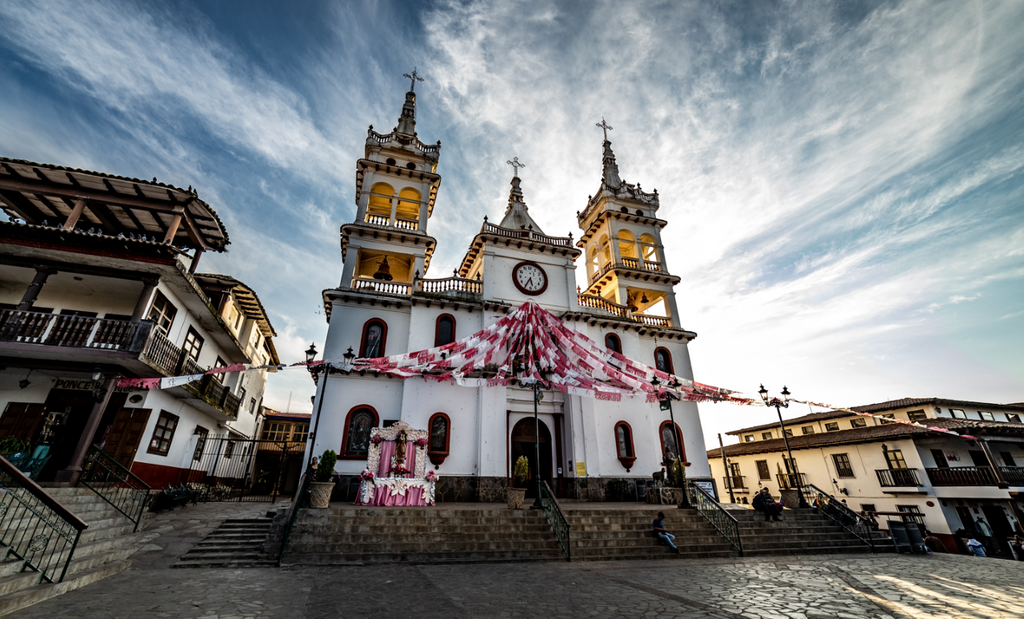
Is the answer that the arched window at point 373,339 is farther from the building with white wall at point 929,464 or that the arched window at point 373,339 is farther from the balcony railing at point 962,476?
the balcony railing at point 962,476

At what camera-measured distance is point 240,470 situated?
83.4 feet

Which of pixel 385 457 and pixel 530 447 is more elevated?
pixel 530 447

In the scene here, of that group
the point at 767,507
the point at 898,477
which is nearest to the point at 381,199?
the point at 767,507

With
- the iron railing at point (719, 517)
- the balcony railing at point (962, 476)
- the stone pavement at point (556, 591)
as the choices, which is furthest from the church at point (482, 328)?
the balcony railing at point (962, 476)

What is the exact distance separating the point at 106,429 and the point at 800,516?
25.5 m

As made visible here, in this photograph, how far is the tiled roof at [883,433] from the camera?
23.1m

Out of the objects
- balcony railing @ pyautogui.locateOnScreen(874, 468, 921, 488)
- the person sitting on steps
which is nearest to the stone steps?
the person sitting on steps

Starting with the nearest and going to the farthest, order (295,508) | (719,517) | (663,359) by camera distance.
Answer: (295,508) → (719,517) → (663,359)

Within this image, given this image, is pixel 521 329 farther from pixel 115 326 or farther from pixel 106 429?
pixel 106 429

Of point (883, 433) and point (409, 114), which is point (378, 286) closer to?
point (409, 114)

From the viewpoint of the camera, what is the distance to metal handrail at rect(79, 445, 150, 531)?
→ 39.7 feet

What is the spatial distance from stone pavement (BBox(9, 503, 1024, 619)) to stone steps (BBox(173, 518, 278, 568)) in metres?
0.48

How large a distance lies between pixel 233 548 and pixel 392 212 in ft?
55.5

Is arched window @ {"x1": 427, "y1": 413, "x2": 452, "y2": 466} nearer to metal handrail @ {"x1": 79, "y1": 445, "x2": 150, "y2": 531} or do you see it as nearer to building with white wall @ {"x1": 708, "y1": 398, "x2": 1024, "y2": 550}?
metal handrail @ {"x1": 79, "y1": 445, "x2": 150, "y2": 531}
